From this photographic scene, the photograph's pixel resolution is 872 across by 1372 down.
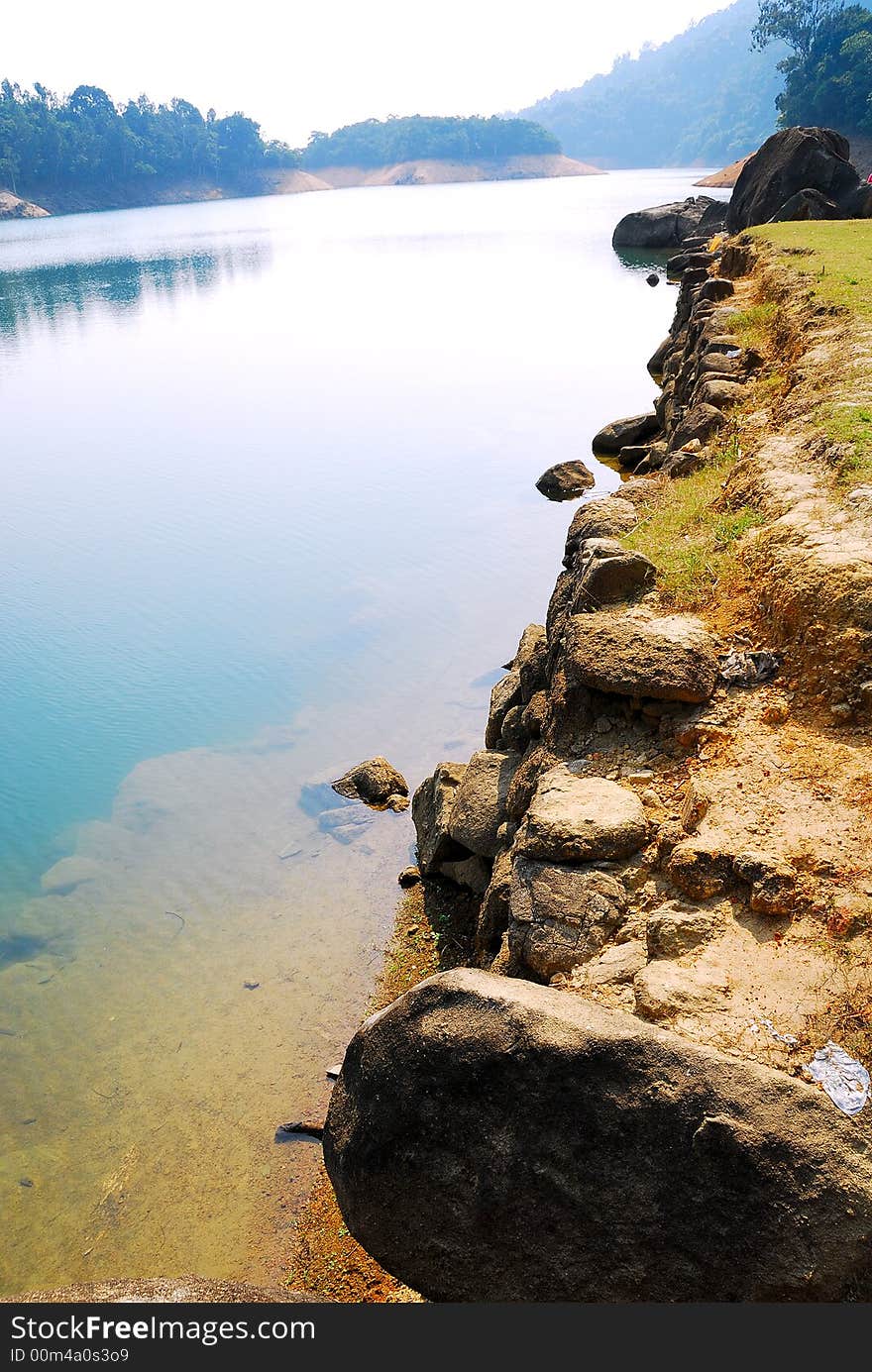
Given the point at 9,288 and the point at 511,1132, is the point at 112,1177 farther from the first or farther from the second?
the point at 9,288

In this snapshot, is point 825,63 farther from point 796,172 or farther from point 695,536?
point 695,536

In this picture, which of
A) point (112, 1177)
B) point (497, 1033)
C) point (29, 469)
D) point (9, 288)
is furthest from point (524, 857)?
point (9, 288)

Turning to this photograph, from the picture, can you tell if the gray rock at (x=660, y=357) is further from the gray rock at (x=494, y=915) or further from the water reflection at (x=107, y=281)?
the water reflection at (x=107, y=281)

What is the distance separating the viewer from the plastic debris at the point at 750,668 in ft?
20.4

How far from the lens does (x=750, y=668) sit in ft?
20.5

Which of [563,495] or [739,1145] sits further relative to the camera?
[563,495]

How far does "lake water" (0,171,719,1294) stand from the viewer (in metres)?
6.96

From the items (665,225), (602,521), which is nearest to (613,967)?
(602,521)

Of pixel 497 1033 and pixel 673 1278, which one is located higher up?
pixel 497 1033

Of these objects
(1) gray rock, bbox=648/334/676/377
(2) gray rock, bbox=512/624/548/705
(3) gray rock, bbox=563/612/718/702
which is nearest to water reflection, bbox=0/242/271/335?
(1) gray rock, bbox=648/334/676/377

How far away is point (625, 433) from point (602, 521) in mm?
11265

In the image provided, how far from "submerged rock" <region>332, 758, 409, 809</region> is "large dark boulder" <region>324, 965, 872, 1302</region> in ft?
20.3

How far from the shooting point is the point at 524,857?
537 cm

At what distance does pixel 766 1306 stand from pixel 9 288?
5794 cm
